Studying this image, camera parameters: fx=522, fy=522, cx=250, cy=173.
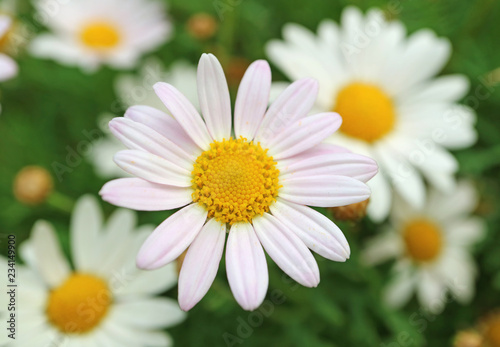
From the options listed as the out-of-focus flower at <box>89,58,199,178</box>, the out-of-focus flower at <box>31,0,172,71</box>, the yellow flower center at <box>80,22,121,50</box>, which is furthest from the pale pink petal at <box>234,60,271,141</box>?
the yellow flower center at <box>80,22,121,50</box>

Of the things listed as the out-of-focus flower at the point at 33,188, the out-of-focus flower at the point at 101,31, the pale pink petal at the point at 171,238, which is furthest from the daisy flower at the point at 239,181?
the out-of-focus flower at the point at 101,31

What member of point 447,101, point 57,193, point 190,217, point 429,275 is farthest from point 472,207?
point 57,193

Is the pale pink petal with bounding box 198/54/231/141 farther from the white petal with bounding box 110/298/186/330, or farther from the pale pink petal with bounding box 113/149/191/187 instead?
the white petal with bounding box 110/298/186/330

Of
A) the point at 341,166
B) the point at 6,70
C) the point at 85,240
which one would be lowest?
the point at 85,240

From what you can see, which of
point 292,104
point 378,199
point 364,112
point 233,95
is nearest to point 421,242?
point 378,199

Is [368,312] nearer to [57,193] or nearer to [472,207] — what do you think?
[472,207]

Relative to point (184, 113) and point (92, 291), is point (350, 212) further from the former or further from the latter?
point (92, 291)

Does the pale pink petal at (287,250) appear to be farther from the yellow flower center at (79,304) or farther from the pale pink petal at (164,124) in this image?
the yellow flower center at (79,304)
